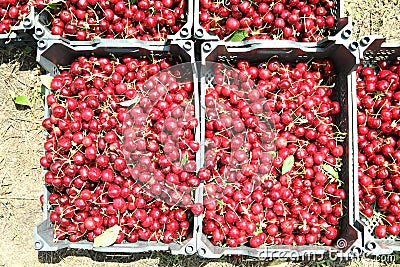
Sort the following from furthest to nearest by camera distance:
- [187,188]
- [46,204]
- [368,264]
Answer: [368,264]
[46,204]
[187,188]

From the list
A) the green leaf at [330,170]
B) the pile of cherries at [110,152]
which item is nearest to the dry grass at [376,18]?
the green leaf at [330,170]

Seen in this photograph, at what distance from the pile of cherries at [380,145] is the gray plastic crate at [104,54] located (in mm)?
1078

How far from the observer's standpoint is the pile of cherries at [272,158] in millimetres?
2531

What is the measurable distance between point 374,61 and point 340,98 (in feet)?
1.26

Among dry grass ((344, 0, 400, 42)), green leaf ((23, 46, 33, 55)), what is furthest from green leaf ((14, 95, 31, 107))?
dry grass ((344, 0, 400, 42))

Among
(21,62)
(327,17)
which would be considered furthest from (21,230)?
(327,17)

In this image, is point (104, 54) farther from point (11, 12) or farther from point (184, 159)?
point (184, 159)

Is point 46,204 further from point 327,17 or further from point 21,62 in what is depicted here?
point 327,17

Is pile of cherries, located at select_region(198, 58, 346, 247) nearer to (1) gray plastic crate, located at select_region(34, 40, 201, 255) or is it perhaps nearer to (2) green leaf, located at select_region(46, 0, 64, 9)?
(1) gray plastic crate, located at select_region(34, 40, 201, 255)

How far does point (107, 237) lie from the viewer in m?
2.56

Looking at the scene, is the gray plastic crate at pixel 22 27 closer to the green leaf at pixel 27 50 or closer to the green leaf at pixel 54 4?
the green leaf at pixel 54 4

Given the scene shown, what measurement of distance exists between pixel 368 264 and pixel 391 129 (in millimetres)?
1053

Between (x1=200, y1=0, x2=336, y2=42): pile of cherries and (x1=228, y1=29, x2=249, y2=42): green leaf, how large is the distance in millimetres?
20

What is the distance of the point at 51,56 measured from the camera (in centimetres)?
262
